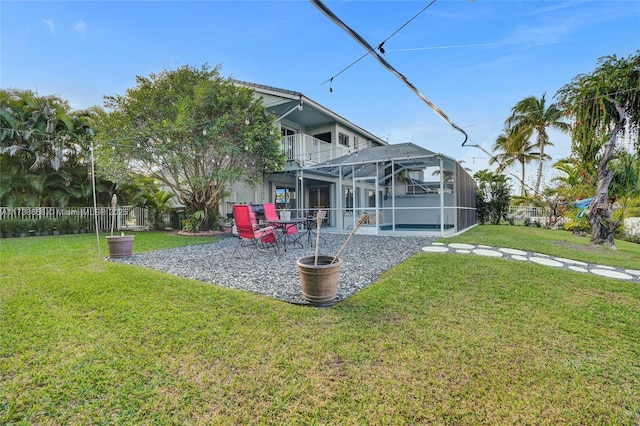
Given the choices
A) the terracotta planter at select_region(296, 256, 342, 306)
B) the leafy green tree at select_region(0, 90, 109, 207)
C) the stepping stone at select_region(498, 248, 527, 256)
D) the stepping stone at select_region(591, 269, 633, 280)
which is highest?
the leafy green tree at select_region(0, 90, 109, 207)

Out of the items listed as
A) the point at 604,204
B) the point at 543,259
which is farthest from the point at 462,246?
the point at 604,204

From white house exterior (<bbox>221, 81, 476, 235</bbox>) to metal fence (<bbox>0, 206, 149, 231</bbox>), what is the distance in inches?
173

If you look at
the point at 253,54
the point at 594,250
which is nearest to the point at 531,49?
the point at 594,250

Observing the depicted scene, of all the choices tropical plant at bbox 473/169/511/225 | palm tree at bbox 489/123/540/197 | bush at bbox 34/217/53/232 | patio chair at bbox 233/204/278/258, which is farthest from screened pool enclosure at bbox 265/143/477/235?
palm tree at bbox 489/123/540/197

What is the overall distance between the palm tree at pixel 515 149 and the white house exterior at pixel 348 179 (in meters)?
9.74

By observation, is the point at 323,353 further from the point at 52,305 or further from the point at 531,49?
the point at 531,49

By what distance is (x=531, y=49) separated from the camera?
8.19 metres

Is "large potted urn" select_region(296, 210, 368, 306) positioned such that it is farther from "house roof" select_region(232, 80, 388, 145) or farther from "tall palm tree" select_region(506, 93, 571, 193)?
"tall palm tree" select_region(506, 93, 571, 193)

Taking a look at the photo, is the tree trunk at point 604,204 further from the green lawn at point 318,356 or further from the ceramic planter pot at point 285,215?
the ceramic planter pot at point 285,215

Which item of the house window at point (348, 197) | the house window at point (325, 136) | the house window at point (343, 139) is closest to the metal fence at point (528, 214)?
the house window at point (348, 197)

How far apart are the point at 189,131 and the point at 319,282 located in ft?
27.2

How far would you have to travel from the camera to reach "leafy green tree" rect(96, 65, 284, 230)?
31.7ft

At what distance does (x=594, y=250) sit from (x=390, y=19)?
8462mm

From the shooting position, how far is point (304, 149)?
1355 cm
